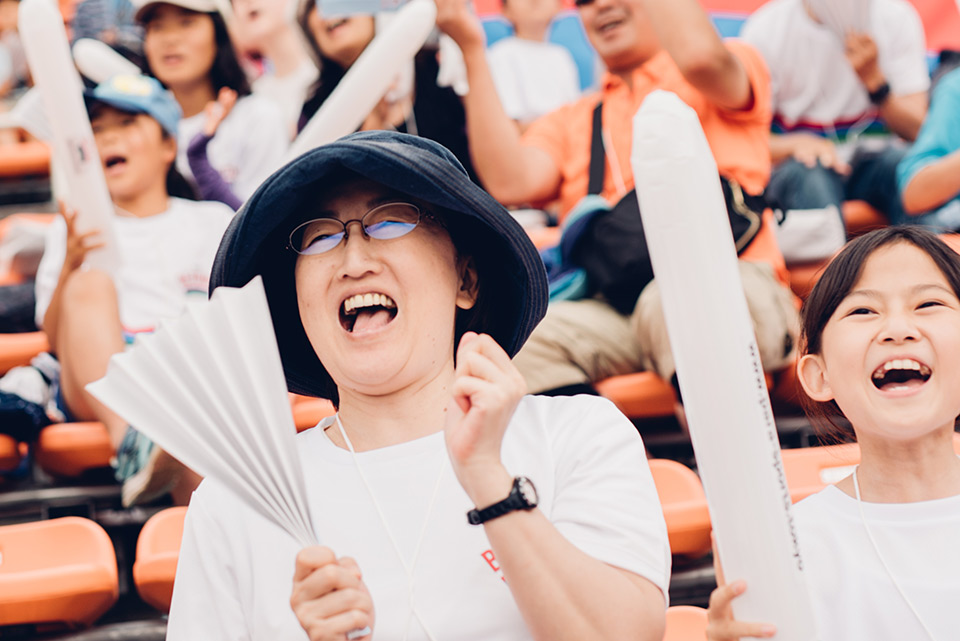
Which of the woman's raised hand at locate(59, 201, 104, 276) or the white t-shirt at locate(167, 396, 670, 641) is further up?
the woman's raised hand at locate(59, 201, 104, 276)

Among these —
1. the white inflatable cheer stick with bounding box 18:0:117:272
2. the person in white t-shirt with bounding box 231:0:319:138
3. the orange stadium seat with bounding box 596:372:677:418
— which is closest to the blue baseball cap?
the white inflatable cheer stick with bounding box 18:0:117:272

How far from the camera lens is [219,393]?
2.80 ft

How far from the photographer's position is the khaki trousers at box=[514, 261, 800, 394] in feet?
6.41

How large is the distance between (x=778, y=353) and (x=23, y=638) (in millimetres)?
1436

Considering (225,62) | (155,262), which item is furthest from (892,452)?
(225,62)

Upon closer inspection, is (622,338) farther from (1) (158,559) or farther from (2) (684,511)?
(1) (158,559)

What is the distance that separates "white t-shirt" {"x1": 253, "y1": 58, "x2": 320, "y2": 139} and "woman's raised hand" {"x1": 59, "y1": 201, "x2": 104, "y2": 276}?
1.19 metres

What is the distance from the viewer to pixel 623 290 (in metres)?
2.13

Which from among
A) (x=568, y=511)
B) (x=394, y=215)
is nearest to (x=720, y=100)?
(x=394, y=215)

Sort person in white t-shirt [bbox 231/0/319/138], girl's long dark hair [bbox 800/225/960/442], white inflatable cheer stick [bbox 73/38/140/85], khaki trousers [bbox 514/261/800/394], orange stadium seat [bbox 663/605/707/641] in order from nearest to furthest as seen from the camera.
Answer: girl's long dark hair [bbox 800/225/960/442], orange stadium seat [bbox 663/605/707/641], khaki trousers [bbox 514/261/800/394], white inflatable cheer stick [bbox 73/38/140/85], person in white t-shirt [bbox 231/0/319/138]

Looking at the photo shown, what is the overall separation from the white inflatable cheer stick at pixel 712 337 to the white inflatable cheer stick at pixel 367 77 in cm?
152

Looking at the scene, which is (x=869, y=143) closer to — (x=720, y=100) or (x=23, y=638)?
(x=720, y=100)

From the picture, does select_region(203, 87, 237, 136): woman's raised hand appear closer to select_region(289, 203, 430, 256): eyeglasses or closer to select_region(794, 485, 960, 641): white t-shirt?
select_region(289, 203, 430, 256): eyeglasses

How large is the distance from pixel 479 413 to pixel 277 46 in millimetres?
3142
